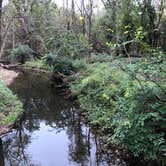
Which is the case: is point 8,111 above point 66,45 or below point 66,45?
below

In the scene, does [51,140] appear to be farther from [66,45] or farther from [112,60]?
[66,45]

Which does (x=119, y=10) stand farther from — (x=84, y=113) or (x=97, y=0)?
(x=84, y=113)

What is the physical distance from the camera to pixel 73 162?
745cm

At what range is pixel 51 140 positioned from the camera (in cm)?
920

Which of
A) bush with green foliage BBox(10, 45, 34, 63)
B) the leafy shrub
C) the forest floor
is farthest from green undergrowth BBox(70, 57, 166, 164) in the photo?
bush with green foliage BBox(10, 45, 34, 63)

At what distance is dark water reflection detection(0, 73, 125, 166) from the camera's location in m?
7.55

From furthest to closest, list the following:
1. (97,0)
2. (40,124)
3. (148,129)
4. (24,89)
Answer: (97,0)
(24,89)
(40,124)
(148,129)

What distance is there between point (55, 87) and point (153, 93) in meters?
12.5

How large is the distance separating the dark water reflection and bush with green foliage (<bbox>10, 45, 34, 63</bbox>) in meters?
16.9

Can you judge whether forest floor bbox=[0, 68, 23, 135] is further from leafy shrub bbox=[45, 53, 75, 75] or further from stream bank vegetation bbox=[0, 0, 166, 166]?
leafy shrub bbox=[45, 53, 75, 75]

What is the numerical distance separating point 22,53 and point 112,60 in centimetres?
1607

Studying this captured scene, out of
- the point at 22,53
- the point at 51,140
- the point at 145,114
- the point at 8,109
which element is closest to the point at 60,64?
the point at 8,109

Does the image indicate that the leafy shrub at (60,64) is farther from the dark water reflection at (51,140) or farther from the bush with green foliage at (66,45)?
the dark water reflection at (51,140)

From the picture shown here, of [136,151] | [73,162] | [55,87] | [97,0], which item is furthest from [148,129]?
[97,0]
